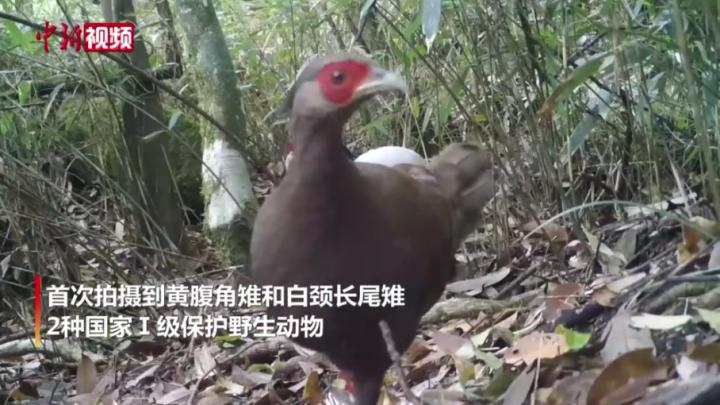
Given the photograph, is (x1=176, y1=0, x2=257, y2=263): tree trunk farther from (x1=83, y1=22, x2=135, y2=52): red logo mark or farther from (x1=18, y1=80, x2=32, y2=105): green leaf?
(x1=18, y1=80, x2=32, y2=105): green leaf

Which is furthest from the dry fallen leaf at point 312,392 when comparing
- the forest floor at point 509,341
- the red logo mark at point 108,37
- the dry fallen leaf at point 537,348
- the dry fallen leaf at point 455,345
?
the red logo mark at point 108,37

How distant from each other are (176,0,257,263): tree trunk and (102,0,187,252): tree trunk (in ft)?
0.25

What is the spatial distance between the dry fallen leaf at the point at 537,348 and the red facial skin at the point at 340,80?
0.95 ft

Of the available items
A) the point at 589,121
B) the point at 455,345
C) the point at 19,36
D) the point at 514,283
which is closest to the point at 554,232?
the point at 514,283

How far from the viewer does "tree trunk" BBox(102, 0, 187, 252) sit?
1.43m

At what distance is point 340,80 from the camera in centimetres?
69

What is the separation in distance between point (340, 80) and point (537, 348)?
0.30 meters

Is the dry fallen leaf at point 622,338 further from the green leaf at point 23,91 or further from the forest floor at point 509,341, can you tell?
the green leaf at point 23,91

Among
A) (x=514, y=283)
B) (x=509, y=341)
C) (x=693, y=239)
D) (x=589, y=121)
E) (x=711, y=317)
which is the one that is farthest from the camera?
(x=514, y=283)

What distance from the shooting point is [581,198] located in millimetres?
1323

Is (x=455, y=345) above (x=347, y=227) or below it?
below

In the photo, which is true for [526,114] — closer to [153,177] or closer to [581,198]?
[581,198]

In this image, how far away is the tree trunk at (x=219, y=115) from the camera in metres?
1.41

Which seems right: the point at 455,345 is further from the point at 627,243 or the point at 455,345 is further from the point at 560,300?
the point at 627,243
